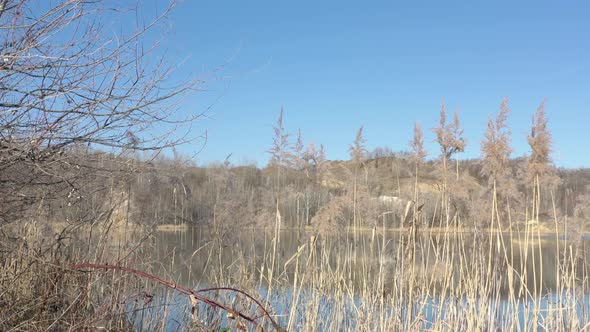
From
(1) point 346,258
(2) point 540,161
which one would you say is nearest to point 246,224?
(1) point 346,258

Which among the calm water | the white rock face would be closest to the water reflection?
the calm water

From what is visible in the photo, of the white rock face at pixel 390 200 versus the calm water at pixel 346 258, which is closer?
the calm water at pixel 346 258

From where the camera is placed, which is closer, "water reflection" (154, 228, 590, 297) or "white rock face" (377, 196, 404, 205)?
"water reflection" (154, 228, 590, 297)

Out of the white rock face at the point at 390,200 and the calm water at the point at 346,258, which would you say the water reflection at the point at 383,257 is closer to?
the calm water at the point at 346,258

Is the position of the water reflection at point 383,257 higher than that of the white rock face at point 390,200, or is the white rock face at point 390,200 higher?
the white rock face at point 390,200

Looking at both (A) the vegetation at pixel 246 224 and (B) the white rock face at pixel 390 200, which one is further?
(B) the white rock face at pixel 390 200

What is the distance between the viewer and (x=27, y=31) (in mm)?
2779

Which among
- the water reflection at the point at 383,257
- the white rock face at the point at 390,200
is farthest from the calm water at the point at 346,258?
the white rock face at the point at 390,200

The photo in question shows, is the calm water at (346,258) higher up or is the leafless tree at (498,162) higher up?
the leafless tree at (498,162)

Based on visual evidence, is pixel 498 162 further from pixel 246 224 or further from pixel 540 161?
pixel 246 224

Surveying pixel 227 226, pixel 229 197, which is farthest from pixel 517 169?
pixel 229 197

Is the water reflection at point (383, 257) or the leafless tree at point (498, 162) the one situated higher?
the leafless tree at point (498, 162)

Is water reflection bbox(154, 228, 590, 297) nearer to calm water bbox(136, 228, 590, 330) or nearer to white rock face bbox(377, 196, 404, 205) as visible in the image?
calm water bbox(136, 228, 590, 330)

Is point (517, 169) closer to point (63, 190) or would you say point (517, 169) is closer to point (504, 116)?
point (504, 116)
